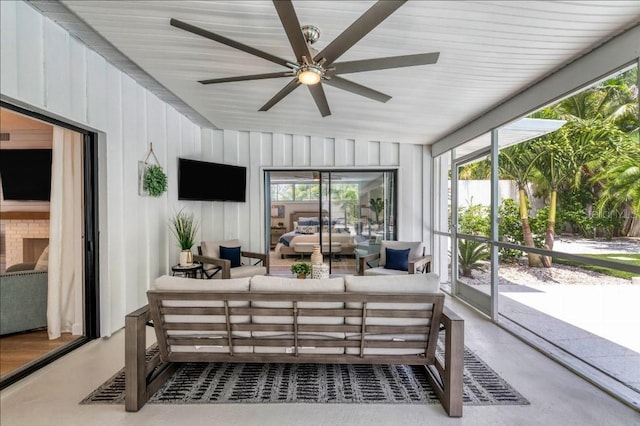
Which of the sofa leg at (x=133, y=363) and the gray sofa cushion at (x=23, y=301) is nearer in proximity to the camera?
the sofa leg at (x=133, y=363)

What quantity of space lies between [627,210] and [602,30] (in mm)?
1387

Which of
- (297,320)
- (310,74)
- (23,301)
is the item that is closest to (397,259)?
(297,320)

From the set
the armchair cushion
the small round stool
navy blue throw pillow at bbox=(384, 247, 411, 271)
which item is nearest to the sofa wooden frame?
the small round stool

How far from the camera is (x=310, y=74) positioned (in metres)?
A: 2.28

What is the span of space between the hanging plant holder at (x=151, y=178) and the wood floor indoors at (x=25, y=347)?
6.12 ft

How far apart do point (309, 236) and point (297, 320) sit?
3.85 m

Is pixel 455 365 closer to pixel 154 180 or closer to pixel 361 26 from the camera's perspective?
pixel 361 26

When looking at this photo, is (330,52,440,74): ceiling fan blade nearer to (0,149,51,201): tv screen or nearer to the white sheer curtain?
the white sheer curtain

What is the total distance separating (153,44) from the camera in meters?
2.79

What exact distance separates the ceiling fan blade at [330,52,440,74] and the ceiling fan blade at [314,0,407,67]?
11 centimetres

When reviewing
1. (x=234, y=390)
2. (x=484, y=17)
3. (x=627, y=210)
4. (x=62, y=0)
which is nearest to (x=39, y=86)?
(x=62, y=0)

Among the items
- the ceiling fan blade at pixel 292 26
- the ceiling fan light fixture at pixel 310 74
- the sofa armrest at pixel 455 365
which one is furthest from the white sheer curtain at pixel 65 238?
the sofa armrest at pixel 455 365

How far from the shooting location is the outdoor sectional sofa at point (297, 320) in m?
2.18

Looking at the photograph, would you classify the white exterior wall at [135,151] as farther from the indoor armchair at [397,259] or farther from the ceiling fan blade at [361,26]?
the ceiling fan blade at [361,26]
